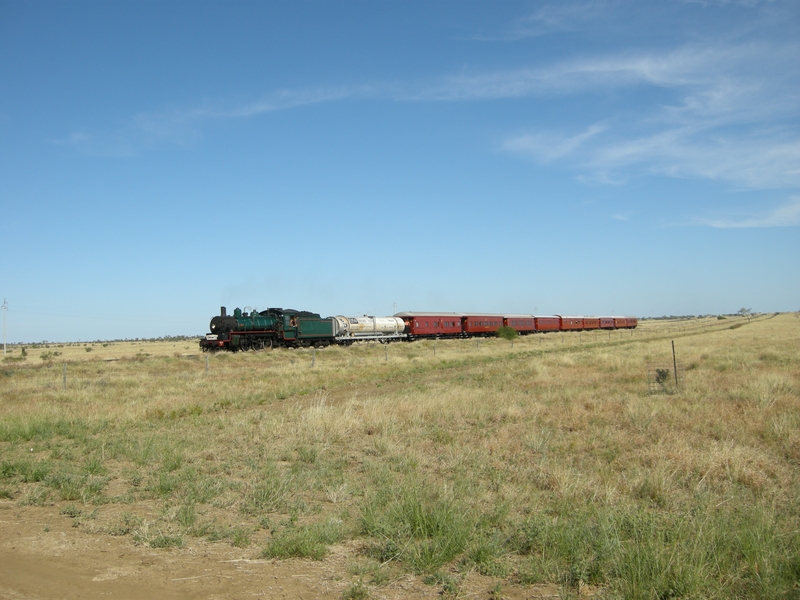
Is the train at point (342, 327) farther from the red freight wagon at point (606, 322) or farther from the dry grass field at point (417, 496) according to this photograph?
the dry grass field at point (417, 496)

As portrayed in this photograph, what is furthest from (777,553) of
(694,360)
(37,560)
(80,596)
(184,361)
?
(184,361)

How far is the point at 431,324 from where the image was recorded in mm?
60469

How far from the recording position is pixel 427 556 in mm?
5840

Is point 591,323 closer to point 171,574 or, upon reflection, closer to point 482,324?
point 482,324

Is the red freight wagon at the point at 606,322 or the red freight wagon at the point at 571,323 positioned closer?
the red freight wagon at the point at 571,323

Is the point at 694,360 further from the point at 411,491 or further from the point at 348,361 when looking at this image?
the point at 411,491

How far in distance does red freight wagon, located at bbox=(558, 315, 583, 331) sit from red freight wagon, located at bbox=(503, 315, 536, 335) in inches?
287

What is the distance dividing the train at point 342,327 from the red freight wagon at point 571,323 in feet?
0.45

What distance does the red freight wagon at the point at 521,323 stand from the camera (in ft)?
231

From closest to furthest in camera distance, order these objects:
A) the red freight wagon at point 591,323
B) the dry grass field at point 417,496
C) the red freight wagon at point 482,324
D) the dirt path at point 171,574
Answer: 1. the dirt path at point 171,574
2. the dry grass field at point 417,496
3. the red freight wagon at point 482,324
4. the red freight wagon at point 591,323

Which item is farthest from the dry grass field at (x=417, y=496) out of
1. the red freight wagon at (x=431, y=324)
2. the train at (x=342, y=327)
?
the red freight wagon at (x=431, y=324)

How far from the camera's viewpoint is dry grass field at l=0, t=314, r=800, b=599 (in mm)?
5445

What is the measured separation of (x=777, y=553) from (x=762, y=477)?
12.6 feet

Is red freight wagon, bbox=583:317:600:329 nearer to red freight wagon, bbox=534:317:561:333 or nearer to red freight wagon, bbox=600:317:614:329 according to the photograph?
red freight wagon, bbox=600:317:614:329
